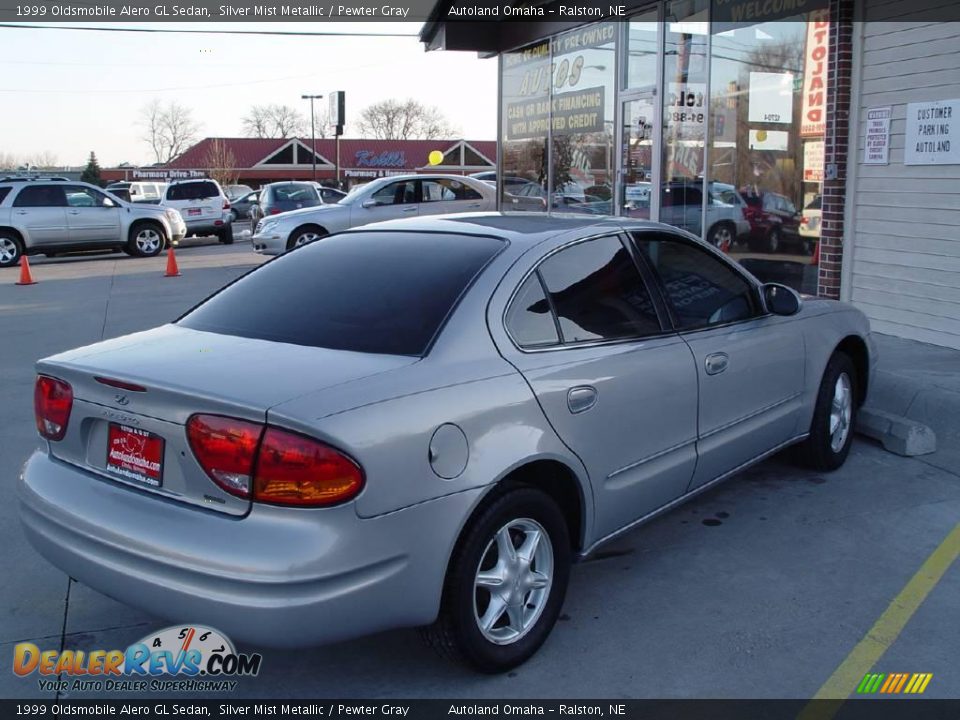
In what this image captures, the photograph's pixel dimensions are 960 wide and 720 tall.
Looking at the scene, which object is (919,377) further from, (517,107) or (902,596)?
(517,107)

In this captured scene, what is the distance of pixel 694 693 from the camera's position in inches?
135

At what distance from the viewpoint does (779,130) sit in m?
10.6

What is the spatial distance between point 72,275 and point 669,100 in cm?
1195

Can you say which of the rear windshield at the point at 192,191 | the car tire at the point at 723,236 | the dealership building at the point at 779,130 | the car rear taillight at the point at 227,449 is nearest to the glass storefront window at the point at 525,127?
the dealership building at the point at 779,130

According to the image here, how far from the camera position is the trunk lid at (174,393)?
3.10 meters

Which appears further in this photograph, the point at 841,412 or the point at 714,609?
the point at 841,412

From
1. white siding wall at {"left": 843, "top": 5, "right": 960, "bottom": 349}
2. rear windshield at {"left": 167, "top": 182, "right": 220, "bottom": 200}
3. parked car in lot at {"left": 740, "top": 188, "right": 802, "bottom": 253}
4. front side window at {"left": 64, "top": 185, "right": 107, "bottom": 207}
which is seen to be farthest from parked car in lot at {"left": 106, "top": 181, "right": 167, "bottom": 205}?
white siding wall at {"left": 843, "top": 5, "right": 960, "bottom": 349}

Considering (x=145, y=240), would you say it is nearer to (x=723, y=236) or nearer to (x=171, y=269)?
(x=171, y=269)

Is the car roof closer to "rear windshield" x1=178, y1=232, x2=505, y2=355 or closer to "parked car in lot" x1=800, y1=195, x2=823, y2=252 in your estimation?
"rear windshield" x1=178, y1=232, x2=505, y2=355

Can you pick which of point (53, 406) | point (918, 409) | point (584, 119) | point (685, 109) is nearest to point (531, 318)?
point (53, 406)

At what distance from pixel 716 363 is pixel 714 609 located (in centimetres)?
114

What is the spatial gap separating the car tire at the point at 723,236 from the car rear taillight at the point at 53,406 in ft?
29.8

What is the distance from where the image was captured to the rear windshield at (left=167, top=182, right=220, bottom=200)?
27141mm

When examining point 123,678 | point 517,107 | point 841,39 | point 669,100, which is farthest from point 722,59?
point 123,678
